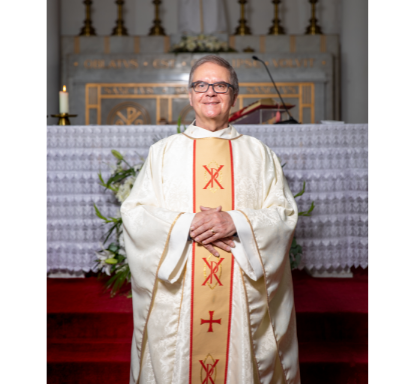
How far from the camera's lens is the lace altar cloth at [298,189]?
339 cm

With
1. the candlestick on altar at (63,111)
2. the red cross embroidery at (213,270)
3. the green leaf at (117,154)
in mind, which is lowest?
the red cross embroidery at (213,270)

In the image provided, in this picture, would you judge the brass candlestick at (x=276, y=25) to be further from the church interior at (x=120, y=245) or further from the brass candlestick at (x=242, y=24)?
the church interior at (x=120, y=245)

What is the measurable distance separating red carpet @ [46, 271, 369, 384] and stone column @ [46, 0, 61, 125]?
4.42 m

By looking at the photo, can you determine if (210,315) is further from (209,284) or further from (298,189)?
(298,189)

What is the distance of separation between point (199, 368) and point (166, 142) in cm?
104

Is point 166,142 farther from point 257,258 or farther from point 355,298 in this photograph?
point 355,298

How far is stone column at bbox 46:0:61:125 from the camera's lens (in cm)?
691

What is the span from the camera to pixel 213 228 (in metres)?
1.88

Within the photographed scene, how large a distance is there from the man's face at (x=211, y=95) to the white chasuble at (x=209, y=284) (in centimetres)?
25

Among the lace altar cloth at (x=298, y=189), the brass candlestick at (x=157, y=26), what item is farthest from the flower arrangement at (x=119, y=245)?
the brass candlestick at (x=157, y=26)

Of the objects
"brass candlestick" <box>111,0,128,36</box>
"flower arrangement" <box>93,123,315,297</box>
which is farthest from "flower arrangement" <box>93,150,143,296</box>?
"brass candlestick" <box>111,0,128,36</box>

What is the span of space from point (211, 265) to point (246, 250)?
0.56 ft

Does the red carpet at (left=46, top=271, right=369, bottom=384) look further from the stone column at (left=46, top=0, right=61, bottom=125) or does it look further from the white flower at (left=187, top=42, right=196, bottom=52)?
the white flower at (left=187, top=42, right=196, bottom=52)

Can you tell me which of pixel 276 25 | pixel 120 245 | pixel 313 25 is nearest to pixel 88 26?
pixel 276 25
